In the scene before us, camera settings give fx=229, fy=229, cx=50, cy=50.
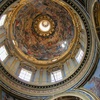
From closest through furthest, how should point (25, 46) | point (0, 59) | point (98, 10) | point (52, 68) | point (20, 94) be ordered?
1. point (98, 10)
2. point (20, 94)
3. point (0, 59)
4. point (52, 68)
5. point (25, 46)

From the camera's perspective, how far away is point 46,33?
93.1 feet

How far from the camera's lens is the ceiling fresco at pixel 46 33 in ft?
80.7

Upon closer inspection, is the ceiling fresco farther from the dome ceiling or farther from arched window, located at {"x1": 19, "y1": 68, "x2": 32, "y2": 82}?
arched window, located at {"x1": 19, "y1": 68, "x2": 32, "y2": 82}

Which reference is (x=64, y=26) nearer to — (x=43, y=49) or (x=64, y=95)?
(x=43, y=49)

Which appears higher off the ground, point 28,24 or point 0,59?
point 28,24

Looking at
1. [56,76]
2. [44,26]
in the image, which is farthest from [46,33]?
[56,76]

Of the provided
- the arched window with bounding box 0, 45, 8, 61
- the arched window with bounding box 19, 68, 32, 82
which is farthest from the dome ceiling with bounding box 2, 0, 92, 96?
the arched window with bounding box 0, 45, 8, 61

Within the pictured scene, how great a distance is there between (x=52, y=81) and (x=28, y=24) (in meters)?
9.09

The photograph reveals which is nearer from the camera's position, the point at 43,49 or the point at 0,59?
the point at 0,59

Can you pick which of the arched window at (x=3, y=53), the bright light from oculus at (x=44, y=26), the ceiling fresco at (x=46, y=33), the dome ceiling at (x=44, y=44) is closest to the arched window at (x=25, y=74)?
the dome ceiling at (x=44, y=44)

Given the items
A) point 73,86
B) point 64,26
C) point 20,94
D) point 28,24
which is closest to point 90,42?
point 73,86

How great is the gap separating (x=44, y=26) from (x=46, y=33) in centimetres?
104

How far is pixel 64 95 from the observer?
58.5 ft

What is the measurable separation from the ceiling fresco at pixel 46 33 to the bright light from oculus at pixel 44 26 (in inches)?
20.5
